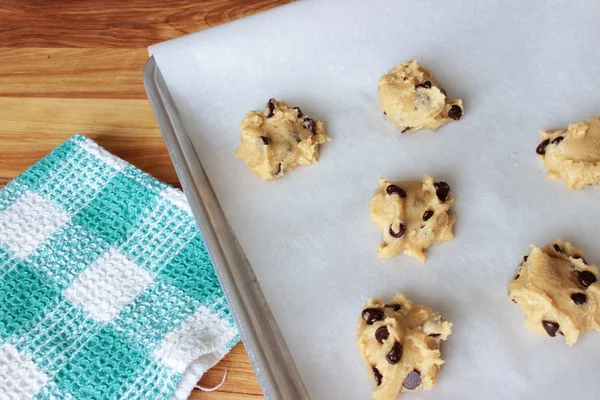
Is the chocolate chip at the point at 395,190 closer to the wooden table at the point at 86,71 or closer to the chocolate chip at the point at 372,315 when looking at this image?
the chocolate chip at the point at 372,315

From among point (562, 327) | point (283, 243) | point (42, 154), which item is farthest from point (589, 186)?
point (42, 154)

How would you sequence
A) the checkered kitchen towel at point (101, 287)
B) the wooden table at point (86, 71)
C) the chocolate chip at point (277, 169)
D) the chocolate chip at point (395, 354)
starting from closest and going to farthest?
the chocolate chip at point (395, 354), the checkered kitchen towel at point (101, 287), the chocolate chip at point (277, 169), the wooden table at point (86, 71)

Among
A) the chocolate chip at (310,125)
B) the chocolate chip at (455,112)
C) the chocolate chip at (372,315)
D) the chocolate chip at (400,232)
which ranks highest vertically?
the chocolate chip at (310,125)

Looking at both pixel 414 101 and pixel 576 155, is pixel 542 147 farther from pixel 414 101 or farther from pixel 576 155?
pixel 414 101

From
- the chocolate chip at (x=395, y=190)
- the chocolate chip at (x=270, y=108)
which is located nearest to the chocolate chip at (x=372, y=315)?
the chocolate chip at (x=395, y=190)

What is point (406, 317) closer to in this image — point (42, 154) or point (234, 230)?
point (234, 230)
